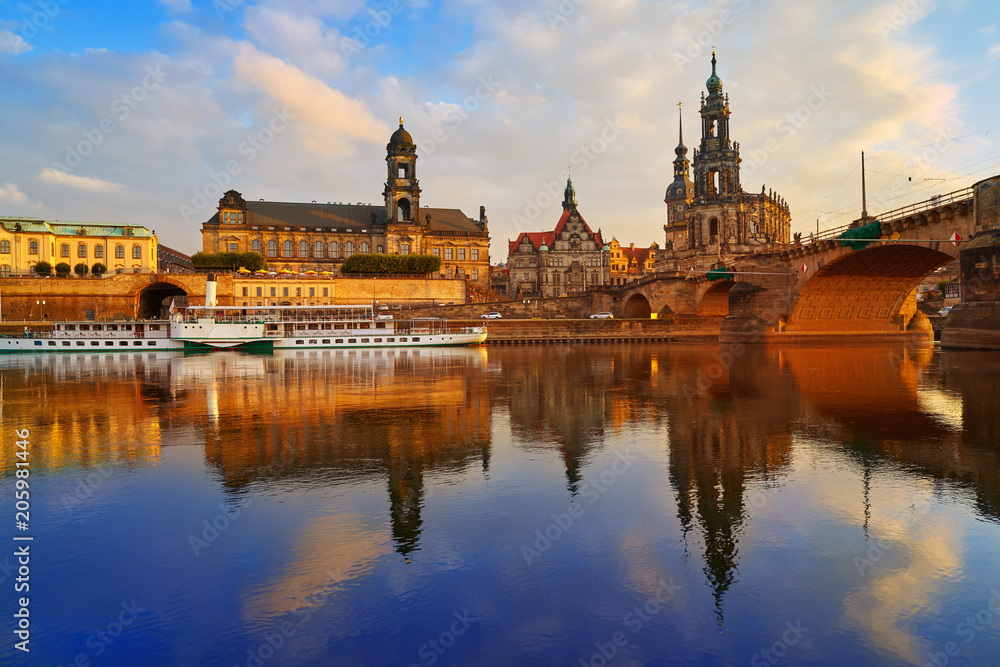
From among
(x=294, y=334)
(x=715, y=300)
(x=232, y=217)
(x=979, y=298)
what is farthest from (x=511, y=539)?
(x=232, y=217)

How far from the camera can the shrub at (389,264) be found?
86.9 meters

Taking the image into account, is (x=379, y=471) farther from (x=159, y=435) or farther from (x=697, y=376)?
(x=697, y=376)

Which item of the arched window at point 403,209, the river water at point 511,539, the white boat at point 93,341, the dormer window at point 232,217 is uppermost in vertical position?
the arched window at point 403,209

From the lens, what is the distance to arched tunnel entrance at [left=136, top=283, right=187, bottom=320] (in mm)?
77369

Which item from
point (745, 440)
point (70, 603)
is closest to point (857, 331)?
point (745, 440)

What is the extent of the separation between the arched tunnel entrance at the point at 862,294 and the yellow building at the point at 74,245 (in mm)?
75007

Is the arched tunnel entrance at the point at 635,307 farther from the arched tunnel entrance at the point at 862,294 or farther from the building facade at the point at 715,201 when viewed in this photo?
the arched tunnel entrance at the point at 862,294

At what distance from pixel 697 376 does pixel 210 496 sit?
22.3m

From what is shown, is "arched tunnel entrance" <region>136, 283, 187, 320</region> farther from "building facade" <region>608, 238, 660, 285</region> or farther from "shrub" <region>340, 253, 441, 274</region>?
"building facade" <region>608, 238, 660, 285</region>

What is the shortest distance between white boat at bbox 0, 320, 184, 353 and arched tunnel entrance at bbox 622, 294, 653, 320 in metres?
54.0

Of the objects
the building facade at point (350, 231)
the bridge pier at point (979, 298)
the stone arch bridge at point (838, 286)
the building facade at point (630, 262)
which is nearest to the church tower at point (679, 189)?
the building facade at point (630, 262)

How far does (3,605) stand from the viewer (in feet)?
19.4

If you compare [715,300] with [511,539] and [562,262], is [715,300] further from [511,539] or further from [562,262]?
[511,539]

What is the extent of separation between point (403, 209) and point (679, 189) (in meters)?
63.8
